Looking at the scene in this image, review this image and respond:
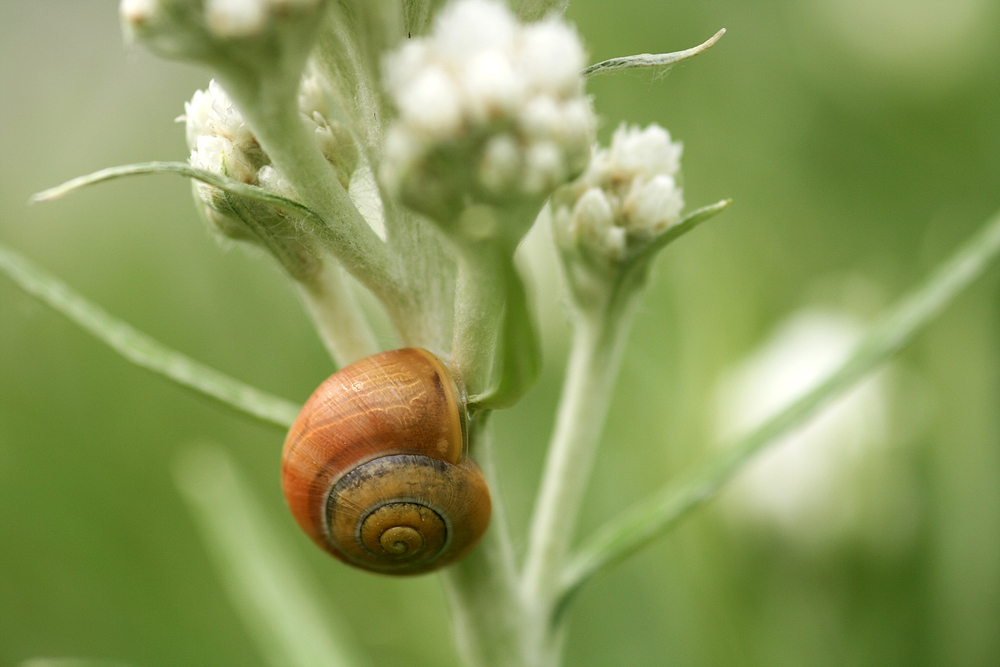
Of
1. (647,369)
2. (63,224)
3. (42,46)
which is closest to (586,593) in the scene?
(647,369)

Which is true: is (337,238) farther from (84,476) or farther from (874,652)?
(84,476)

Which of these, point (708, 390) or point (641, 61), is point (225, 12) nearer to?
point (641, 61)

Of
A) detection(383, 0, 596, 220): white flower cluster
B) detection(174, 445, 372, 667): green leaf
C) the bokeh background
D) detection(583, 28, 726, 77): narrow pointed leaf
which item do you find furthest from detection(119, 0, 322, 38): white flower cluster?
detection(174, 445, 372, 667): green leaf

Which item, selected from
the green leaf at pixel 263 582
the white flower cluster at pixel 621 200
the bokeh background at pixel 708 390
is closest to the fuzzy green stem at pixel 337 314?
the white flower cluster at pixel 621 200

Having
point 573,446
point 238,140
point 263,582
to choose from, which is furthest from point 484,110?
point 263,582

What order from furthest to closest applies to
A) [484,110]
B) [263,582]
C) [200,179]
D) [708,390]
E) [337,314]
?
1. [708,390]
2. [263,582]
3. [337,314]
4. [200,179]
5. [484,110]

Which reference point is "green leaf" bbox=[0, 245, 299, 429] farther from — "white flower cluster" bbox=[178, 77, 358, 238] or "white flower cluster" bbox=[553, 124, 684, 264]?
"white flower cluster" bbox=[553, 124, 684, 264]

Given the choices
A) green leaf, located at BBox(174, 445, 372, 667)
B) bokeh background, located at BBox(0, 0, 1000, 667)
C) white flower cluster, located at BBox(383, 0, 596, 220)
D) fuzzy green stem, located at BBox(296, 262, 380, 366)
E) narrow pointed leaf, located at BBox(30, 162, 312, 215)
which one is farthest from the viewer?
bokeh background, located at BBox(0, 0, 1000, 667)
